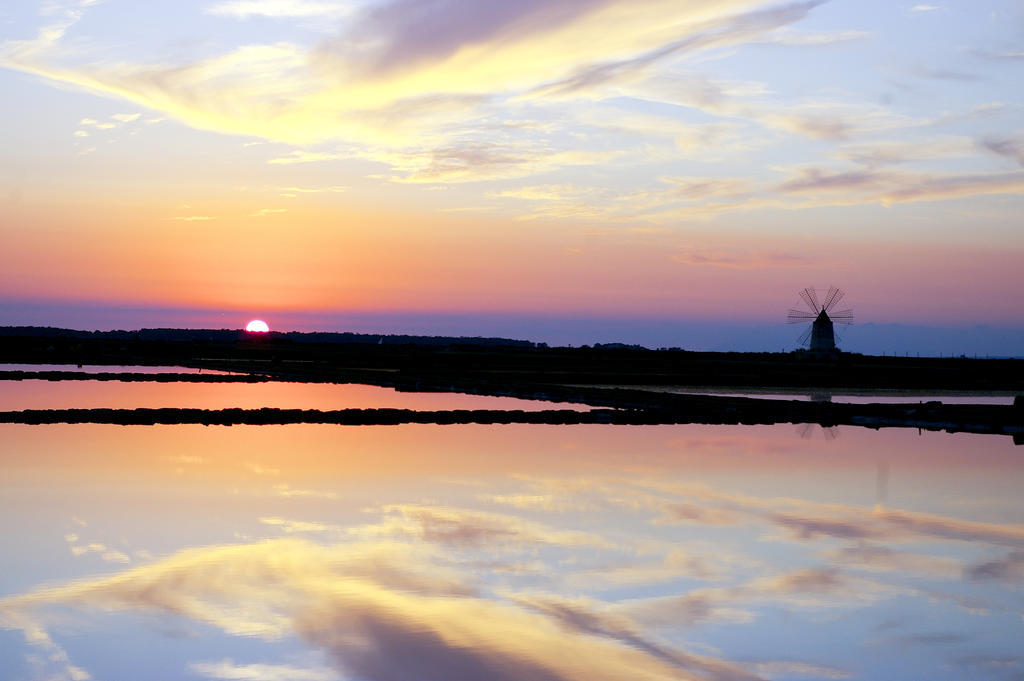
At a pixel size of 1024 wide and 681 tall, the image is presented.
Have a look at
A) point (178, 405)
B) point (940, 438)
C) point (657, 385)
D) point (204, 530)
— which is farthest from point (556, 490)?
point (657, 385)

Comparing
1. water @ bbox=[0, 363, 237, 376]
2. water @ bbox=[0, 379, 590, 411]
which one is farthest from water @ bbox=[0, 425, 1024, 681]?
water @ bbox=[0, 363, 237, 376]

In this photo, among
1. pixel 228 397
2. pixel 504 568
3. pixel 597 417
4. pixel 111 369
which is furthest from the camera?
pixel 111 369

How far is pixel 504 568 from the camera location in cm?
1062

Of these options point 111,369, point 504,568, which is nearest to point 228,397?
point 111,369

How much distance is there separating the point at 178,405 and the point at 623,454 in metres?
15.7

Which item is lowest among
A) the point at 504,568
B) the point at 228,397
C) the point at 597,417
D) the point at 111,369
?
the point at 504,568

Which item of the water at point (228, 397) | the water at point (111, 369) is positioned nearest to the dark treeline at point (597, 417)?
the water at point (228, 397)

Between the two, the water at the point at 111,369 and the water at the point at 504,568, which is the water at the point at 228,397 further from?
the water at the point at 504,568

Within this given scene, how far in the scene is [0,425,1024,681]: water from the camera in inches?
311

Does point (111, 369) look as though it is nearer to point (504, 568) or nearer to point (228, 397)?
point (228, 397)

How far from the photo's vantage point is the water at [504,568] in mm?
7902

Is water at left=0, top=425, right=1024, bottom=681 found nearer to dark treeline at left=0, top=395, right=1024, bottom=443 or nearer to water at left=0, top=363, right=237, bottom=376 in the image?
dark treeline at left=0, top=395, right=1024, bottom=443

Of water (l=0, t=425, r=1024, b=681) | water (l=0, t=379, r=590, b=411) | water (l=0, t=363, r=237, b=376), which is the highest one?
water (l=0, t=363, r=237, b=376)

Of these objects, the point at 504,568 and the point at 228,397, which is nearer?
the point at 504,568
